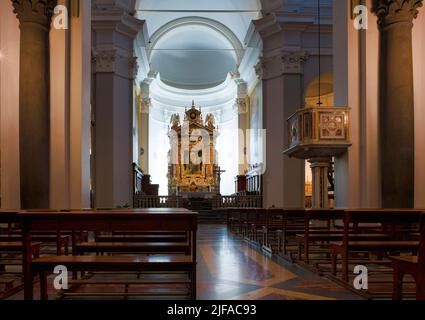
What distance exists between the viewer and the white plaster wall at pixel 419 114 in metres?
7.80

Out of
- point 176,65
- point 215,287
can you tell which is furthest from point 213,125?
point 215,287

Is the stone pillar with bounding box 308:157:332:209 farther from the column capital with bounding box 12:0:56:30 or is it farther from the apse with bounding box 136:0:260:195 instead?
the apse with bounding box 136:0:260:195

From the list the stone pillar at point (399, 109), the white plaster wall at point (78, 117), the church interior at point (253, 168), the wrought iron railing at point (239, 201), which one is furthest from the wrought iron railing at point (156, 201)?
the stone pillar at point (399, 109)

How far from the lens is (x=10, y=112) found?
7.86 metres

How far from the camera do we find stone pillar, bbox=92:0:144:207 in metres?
15.5

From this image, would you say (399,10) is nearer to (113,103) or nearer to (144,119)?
(113,103)

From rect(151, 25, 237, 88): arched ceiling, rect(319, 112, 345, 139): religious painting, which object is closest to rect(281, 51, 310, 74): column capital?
rect(151, 25, 237, 88): arched ceiling

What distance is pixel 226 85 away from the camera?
2484 cm

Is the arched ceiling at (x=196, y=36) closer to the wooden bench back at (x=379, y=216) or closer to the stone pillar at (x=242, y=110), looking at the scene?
the stone pillar at (x=242, y=110)

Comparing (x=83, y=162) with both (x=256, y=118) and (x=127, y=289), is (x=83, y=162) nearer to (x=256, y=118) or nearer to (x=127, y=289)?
(x=127, y=289)

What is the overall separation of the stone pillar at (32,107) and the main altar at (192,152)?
16762mm

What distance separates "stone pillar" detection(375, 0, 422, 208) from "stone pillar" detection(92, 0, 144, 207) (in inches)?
383

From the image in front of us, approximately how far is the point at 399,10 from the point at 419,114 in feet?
5.28

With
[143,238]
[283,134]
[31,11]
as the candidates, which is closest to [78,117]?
[31,11]
